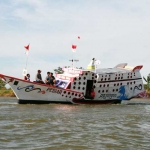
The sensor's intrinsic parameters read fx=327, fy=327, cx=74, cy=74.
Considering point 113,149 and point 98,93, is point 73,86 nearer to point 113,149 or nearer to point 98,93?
point 98,93

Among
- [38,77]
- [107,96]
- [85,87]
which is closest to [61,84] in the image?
[85,87]

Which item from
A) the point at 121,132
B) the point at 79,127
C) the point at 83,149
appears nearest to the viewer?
the point at 83,149

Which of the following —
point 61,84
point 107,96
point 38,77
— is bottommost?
point 107,96

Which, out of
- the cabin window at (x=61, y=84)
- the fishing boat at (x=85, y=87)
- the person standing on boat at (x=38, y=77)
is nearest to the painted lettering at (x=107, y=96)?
the fishing boat at (x=85, y=87)

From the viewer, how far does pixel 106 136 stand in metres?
8.43

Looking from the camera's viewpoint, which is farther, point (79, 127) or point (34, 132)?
point (79, 127)

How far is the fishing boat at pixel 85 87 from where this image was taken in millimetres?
22000

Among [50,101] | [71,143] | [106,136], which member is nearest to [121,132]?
[106,136]

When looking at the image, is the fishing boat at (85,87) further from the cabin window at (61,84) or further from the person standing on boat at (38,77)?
the person standing on boat at (38,77)

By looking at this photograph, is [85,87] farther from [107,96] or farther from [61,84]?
[107,96]

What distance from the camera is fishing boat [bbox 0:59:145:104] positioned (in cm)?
2200

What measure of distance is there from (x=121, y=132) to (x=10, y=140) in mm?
3236

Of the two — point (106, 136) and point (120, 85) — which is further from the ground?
point (120, 85)

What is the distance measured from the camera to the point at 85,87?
23.8 metres
